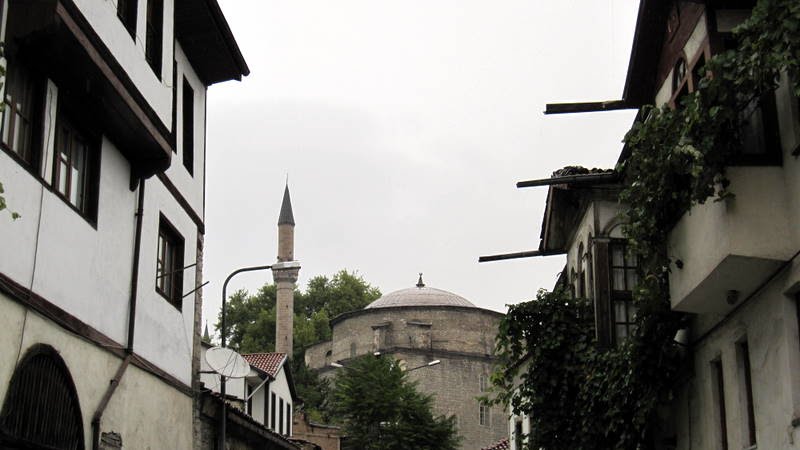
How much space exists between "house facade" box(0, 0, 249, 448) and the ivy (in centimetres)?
543

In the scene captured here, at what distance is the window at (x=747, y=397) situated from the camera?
12.5 meters

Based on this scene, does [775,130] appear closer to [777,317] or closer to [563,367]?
[777,317]

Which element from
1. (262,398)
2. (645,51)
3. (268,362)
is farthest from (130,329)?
(268,362)

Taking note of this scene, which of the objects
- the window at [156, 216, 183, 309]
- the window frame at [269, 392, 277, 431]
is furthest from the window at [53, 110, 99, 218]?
the window frame at [269, 392, 277, 431]

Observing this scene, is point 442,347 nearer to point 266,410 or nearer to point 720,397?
point 266,410

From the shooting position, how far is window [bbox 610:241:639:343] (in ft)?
56.3

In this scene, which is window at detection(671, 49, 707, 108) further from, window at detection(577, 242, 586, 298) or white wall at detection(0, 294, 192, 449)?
white wall at detection(0, 294, 192, 449)

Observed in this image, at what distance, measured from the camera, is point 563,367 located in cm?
1744

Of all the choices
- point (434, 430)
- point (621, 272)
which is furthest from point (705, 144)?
point (434, 430)

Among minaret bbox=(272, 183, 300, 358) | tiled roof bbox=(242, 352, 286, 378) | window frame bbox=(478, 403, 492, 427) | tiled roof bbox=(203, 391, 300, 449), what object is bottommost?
tiled roof bbox=(203, 391, 300, 449)

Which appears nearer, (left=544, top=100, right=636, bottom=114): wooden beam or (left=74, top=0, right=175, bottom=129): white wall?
(left=74, top=0, right=175, bottom=129): white wall

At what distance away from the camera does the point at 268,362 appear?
36.9 m

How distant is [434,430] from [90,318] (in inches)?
1506

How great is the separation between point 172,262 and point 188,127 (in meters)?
2.54
